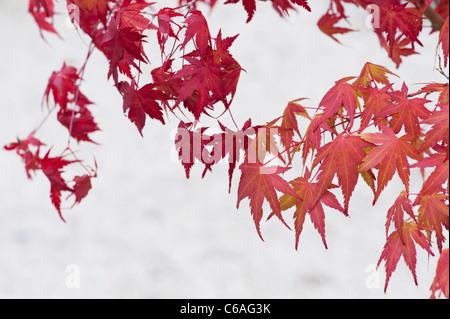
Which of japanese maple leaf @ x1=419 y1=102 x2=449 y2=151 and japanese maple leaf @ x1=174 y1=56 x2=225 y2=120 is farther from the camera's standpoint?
japanese maple leaf @ x1=174 y1=56 x2=225 y2=120

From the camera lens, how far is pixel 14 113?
2932mm

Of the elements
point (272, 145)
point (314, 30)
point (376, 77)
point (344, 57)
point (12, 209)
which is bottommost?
point (12, 209)

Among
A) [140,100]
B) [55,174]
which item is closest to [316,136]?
[140,100]

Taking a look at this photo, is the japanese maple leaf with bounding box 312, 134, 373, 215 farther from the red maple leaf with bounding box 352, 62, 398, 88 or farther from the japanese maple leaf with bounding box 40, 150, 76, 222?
the japanese maple leaf with bounding box 40, 150, 76, 222

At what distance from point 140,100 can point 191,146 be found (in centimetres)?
12

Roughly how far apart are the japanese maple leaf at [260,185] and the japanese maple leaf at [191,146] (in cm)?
8

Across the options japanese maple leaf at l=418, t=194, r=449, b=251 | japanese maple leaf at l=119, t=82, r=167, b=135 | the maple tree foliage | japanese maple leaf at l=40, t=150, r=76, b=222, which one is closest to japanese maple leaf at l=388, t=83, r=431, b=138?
the maple tree foliage

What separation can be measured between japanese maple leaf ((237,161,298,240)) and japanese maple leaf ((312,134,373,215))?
0.20 feet

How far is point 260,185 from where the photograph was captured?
848 mm

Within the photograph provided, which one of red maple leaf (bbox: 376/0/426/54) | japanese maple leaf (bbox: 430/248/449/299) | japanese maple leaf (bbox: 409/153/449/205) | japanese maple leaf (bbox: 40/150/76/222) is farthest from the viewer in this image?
japanese maple leaf (bbox: 40/150/76/222)

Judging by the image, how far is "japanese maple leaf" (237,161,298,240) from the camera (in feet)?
2.76

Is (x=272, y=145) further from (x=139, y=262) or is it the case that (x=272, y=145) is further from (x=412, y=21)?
(x=139, y=262)
